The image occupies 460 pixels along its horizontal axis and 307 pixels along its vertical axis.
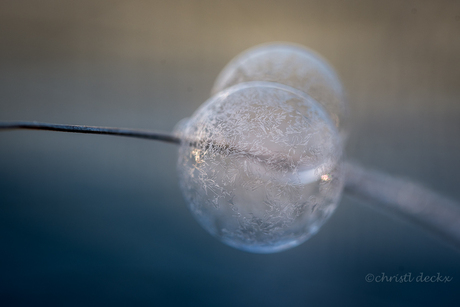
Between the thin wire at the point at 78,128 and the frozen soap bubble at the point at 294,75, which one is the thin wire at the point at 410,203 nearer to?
the frozen soap bubble at the point at 294,75

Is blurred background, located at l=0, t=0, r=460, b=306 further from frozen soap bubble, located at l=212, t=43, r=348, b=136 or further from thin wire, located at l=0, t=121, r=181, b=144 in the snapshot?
thin wire, located at l=0, t=121, r=181, b=144

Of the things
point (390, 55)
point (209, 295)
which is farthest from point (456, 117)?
point (209, 295)

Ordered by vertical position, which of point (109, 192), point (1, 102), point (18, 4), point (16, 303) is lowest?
point (16, 303)

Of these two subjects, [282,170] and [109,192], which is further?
[109,192]

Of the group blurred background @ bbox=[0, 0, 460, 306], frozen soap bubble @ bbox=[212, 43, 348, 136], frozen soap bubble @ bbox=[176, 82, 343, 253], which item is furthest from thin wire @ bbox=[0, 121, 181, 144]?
blurred background @ bbox=[0, 0, 460, 306]

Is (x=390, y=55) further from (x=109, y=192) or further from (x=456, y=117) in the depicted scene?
(x=109, y=192)

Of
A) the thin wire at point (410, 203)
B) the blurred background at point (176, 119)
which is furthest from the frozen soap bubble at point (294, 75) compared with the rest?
the blurred background at point (176, 119)
